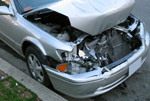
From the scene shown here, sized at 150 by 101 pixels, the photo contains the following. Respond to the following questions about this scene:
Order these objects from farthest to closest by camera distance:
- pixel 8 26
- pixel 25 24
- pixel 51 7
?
pixel 8 26 < pixel 25 24 < pixel 51 7

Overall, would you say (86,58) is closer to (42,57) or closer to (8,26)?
(42,57)

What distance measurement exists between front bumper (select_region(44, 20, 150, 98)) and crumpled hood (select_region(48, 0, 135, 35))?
600mm

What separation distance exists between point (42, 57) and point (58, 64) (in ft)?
0.97

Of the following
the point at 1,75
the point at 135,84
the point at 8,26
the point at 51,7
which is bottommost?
the point at 135,84

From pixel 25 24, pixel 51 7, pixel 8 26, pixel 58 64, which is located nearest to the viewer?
pixel 58 64

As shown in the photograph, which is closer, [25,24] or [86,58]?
[86,58]

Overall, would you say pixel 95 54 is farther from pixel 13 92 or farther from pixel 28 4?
pixel 28 4

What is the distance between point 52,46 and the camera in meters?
2.72

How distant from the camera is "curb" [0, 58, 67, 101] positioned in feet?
9.07

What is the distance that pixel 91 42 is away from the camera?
3.00 metres

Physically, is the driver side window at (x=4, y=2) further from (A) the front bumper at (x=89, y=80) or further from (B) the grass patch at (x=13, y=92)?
(A) the front bumper at (x=89, y=80)

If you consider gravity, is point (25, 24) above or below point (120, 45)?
above

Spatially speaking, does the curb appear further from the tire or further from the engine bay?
the engine bay

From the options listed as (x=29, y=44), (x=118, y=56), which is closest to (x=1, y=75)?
(x=29, y=44)
